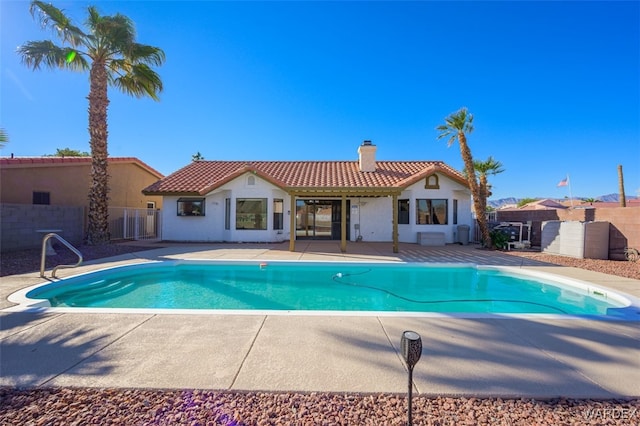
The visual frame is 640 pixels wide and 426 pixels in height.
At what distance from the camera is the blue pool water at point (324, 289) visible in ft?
22.9

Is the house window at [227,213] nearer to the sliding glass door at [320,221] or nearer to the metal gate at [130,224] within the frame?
the sliding glass door at [320,221]

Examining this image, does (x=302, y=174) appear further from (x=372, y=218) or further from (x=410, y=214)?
(x=410, y=214)

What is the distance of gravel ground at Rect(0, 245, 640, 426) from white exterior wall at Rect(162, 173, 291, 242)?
14.3m

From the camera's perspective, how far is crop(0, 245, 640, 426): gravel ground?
2.60 meters

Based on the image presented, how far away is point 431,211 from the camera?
58.2 ft

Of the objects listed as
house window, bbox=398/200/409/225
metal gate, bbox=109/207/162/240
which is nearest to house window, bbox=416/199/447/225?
house window, bbox=398/200/409/225

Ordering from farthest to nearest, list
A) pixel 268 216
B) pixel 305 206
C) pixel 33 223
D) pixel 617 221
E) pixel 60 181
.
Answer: pixel 305 206
pixel 268 216
pixel 60 181
pixel 33 223
pixel 617 221

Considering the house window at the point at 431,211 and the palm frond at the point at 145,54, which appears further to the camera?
the house window at the point at 431,211

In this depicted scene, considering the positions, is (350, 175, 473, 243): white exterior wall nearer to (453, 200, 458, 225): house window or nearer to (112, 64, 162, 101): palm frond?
(453, 200, 458, 225): house window

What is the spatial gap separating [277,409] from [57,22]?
18.8m

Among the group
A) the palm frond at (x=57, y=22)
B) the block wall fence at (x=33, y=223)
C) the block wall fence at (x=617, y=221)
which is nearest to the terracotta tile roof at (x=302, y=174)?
the block wall fence at (x=33, y=223)

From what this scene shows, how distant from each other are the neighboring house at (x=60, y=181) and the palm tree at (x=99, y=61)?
391 cm

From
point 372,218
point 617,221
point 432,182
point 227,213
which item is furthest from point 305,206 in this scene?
point 617,221

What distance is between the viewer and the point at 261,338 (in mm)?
4254
